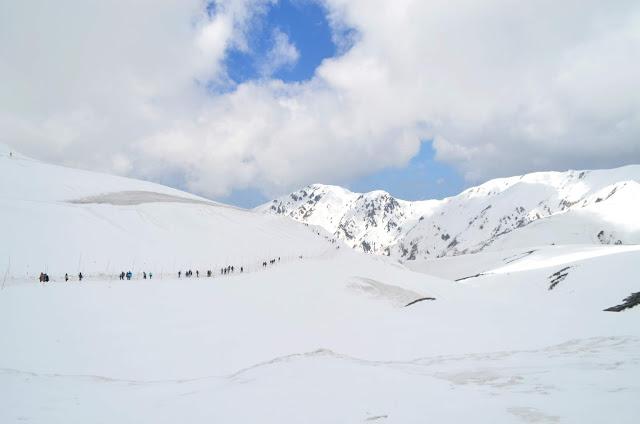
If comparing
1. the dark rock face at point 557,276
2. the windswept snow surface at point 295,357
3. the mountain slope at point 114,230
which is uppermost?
the mountain slope at point 114,230

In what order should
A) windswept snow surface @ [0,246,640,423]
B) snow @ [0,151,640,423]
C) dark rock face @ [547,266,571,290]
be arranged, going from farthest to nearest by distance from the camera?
dark rock face @ [547,266,571,290] < snow @ [0,151,640,423] < windswept snow surface @ [0,246,640,423]

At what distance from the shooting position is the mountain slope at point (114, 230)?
139 feet

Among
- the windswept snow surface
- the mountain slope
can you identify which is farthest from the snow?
the mountain slope

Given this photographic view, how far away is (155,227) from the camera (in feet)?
217

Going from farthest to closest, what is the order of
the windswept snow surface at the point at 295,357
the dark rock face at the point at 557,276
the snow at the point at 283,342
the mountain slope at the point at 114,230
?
the dark rock face at the point at 557,276 < the mountain slope at the point at 114,230 < the snow at the point at 283,342 < the windswept snow surface at the point at 295,357

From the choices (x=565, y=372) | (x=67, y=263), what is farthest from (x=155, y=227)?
(x=565, y=372)

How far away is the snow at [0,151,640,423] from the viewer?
1055 centimetres

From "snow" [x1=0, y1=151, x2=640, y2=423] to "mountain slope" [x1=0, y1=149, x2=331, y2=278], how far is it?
378mm

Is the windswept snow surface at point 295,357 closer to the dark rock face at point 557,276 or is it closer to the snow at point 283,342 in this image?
the snow at point 283,342

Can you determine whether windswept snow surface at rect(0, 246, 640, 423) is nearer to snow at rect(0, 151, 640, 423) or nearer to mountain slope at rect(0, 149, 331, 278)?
snow at rect(0, 151, 640, 423)

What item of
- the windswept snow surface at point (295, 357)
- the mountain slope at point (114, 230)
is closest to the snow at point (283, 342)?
the windswept snow surface at point (295, 357)

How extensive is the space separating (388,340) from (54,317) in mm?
18492

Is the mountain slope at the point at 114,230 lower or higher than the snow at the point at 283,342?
higher

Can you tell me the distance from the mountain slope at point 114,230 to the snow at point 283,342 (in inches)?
14.9
